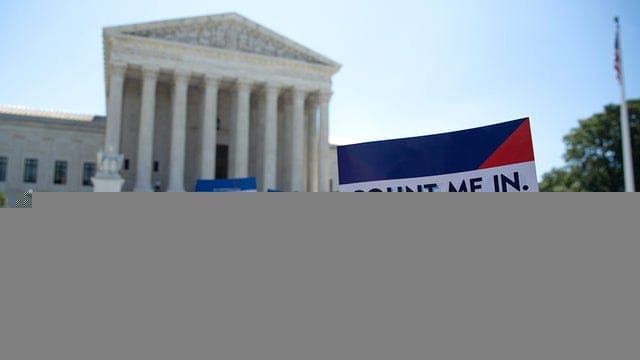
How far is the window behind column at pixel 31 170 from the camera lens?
56938mm

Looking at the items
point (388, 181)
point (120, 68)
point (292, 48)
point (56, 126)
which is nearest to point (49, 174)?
point (56, 126)

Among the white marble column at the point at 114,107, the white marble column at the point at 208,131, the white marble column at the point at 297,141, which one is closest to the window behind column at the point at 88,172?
the white marble column at the point at 114,107

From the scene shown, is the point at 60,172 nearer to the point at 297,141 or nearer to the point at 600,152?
the point at 297,141

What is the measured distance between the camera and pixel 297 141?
52.5 metres

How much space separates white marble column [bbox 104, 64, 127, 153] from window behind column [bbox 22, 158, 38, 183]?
631 inches

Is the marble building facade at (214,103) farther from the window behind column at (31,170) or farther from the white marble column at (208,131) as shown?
the window behind column at (31,170)

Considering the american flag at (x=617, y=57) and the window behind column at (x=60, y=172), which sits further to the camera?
the window behind column at (x=60, y=172)

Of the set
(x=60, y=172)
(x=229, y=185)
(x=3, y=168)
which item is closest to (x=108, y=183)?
(x=229, y=185)

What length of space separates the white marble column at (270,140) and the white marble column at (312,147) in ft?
14.7

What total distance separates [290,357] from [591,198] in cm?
289

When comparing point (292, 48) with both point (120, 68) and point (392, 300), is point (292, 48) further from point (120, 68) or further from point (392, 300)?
point (392, 300)

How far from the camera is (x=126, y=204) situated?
4715 mm

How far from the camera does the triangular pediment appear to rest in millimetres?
48438

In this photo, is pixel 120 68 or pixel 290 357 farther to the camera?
pixel 120 68
